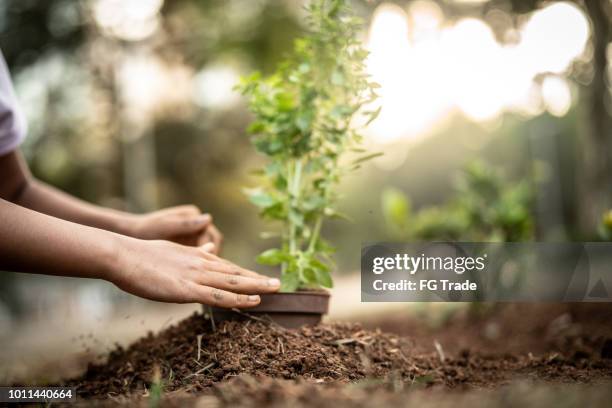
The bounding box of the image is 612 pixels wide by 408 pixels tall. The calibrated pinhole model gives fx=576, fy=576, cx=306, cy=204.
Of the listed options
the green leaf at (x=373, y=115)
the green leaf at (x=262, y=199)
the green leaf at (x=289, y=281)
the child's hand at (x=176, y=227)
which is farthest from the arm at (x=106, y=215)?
the green leaf at (x=373, y=115)

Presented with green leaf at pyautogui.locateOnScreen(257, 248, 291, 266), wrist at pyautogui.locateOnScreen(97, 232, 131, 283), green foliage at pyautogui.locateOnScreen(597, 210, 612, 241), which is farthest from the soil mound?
green foliage at pyautogui.locateOnScreen(597, 210, 612, 241)

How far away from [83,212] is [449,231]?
3.56 metres

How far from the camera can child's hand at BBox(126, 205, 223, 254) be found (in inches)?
105

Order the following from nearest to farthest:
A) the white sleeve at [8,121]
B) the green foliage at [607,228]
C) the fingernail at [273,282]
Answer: the fingernail at [273,282], the white sleeve at [8,121], the green foliage at [607,228]

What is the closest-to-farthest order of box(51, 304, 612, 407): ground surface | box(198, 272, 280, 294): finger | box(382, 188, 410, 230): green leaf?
box(51, 304, 612, 407): ground surface, box(198, 272, 280, 294): finger, box(382, 188, 410, 230): green leaf

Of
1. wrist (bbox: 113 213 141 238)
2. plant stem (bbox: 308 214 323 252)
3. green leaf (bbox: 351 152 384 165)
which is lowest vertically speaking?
plant stem (bbox: 308 214 323 252)

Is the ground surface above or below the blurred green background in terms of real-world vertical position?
below

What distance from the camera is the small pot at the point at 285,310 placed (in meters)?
2.30

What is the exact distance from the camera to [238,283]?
2.05 metres

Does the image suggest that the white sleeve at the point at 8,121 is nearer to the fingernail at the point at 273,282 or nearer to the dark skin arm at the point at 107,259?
the dark skin arm at the point at 107,259

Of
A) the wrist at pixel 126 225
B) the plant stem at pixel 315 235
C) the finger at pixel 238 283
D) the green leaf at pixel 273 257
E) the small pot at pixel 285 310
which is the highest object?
the wrist at pixel 126 225

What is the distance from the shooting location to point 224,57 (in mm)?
17031

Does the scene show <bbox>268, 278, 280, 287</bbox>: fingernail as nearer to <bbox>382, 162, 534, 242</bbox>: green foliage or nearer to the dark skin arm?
the dark skin arm

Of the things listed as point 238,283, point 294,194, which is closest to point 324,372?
point 238,283
